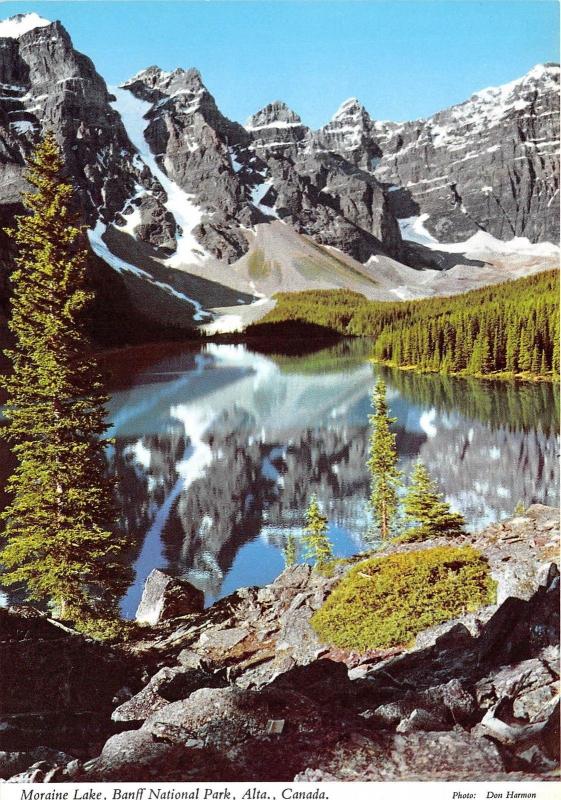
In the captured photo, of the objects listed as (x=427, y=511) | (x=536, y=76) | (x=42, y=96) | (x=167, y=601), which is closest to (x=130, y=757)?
(x=167, y=601)

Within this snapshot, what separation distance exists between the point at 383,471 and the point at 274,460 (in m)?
2.76

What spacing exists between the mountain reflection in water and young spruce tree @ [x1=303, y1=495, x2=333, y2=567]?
0.65ft

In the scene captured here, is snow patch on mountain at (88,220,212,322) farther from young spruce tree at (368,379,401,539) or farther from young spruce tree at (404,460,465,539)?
young spruce tree at (404,460,465,539)

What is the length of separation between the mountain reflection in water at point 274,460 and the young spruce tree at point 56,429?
145 centimetres

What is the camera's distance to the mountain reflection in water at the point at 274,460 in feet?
35.2

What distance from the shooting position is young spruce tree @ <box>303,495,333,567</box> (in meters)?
10.7

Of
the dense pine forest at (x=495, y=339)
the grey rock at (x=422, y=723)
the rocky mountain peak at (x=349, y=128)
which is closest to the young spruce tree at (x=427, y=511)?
the dense pine forest at (x=495, y=339)

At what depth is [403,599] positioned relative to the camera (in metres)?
7.08

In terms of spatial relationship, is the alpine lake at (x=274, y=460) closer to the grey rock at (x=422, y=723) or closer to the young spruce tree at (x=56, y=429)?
the young spruce tree at (x=56, y=429)

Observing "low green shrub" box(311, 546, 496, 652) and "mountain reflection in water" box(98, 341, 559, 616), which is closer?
"low green shrub" box(311, 546, 496, 652)

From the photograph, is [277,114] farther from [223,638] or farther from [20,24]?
[223,638]

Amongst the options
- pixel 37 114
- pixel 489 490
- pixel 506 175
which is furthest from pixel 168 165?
pixel 489 490

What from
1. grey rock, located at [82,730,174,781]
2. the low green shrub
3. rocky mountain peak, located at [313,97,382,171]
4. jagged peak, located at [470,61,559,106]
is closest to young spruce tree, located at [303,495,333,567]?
the low green shrub

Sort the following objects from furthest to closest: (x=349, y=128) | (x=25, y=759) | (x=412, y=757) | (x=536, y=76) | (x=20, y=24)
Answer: (x=349, y=128) < (x=20, y=24) < (x=536, y=76) < (x=25, y=759) < (x=412, y=757)
